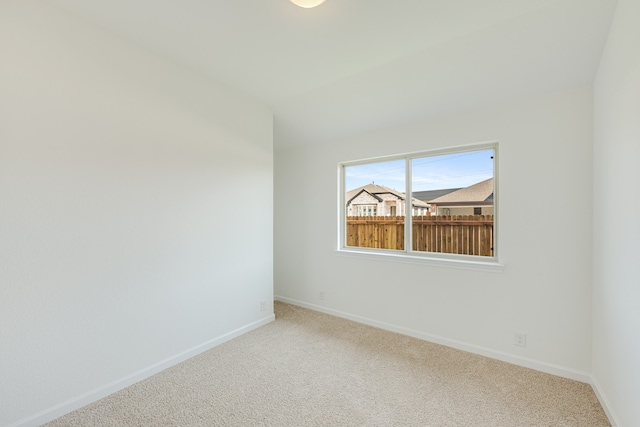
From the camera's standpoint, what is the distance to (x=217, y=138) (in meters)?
2.63

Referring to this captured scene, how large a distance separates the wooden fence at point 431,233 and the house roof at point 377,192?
0.55 feet

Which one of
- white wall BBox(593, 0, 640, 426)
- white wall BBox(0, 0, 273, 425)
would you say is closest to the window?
white wall BBox(593, 0, 640, 426)

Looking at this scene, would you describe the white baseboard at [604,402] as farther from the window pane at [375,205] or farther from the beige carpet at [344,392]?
the window pane at [375,205]

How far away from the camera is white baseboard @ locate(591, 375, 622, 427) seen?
1.60 m

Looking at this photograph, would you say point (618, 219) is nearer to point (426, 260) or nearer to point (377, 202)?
point (426, 260)

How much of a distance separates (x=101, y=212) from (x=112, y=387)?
1.22 metres

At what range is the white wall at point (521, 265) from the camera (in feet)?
6.86

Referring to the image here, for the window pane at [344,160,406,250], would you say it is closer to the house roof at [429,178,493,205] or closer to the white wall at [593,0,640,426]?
the house roof at [429,178,493,205]

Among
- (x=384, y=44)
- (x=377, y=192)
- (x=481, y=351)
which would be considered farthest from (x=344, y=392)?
(x=384, y=44)

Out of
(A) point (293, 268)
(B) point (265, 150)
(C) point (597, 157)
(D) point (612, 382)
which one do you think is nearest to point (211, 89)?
(B) point (265, 150)

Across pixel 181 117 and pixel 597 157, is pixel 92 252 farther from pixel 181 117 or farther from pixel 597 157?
pixel 597 157

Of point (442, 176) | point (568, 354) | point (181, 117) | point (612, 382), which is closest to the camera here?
point (612, 382)

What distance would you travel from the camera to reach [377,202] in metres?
3.39

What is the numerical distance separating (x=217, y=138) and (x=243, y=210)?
0.75 metres
